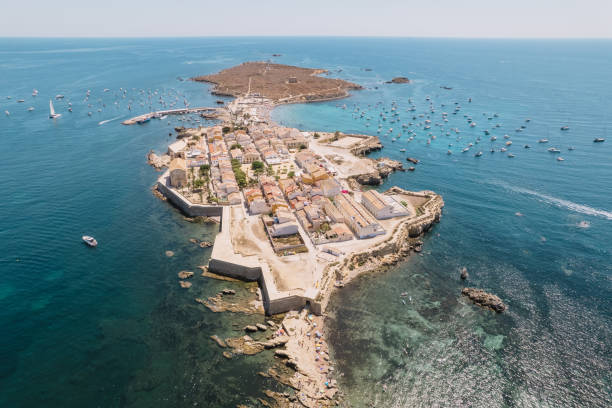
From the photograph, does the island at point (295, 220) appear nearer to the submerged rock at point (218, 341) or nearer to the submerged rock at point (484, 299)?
the submerged rock at point (218, 341)

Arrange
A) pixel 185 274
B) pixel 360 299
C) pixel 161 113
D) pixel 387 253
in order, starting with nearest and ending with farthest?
pixel 360 299 → pixel 185 274 → pixel 387 253 → pixel 161 113

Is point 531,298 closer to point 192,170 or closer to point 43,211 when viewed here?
point 192,170

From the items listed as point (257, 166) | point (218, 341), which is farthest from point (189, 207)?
point (218, 341)

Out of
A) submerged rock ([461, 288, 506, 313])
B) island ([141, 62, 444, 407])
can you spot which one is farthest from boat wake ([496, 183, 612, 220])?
submerged rock ([461, 288, 506, 313])

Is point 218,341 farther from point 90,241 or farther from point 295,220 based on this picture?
point 90,241

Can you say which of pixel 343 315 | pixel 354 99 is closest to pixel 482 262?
pixel 343 315

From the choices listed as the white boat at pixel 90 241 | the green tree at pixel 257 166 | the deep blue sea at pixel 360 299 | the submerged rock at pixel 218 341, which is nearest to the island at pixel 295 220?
the green tree at pixel 257 166
